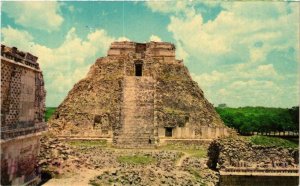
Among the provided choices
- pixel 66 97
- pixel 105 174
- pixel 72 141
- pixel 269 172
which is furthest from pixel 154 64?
pixel 269 172

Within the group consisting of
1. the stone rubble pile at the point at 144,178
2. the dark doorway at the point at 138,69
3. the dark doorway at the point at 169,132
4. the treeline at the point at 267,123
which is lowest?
the stone rubble pile at the point at 144,178

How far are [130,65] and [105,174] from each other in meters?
21.4

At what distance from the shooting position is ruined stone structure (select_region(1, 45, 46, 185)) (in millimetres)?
16266

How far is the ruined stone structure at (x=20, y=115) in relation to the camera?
1627cm

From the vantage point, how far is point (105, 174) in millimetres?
22422

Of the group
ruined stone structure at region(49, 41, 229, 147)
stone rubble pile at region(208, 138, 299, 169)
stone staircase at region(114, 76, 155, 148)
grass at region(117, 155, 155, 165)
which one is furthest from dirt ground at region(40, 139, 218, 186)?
ruined stone structure at region(49, 41, 229, 147)

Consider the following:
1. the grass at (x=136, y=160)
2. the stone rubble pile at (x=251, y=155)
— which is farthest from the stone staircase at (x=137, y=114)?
the stone rubble pile at (x=251, y=155)

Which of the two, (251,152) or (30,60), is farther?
(251,152)

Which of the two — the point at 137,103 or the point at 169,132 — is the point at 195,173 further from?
the point at 137,103

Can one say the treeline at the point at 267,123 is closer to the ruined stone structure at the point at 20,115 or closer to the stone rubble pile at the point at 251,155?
the stone rubble pile at the point at 251,155

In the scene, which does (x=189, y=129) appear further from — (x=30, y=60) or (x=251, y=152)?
(x=30, y=60)

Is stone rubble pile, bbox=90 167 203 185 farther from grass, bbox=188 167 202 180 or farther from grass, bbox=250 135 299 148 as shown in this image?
grass, bbox=250 135 299 148

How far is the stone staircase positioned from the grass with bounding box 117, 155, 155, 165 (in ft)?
16.7

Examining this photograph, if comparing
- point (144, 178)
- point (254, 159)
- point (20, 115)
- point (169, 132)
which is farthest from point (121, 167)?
point (169, 132)
